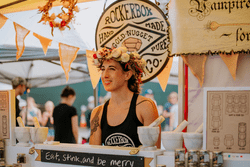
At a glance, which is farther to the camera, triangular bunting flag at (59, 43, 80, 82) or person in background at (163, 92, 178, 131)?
person in background at (163, 92, 178, 131)

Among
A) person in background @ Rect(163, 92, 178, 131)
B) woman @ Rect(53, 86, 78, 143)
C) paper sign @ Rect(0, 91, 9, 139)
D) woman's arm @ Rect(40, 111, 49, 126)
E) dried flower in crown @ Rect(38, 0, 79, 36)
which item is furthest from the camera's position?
woman's arm @ Rect(40, 111, 49, 126)

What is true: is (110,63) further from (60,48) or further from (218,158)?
(60,48)

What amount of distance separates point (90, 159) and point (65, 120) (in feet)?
8.92

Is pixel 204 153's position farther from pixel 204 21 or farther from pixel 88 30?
pixel 88 30

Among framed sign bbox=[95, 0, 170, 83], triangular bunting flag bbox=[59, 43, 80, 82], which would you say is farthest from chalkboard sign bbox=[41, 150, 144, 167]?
triangular bunting flag bbox=[59, 43, 80, 82]

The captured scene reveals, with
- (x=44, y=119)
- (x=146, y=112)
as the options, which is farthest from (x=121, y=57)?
(x=44, y=119)

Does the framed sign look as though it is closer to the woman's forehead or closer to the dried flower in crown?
the dried flower in crown

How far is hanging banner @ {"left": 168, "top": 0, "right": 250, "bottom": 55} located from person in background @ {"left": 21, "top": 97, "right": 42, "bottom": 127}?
17.7ft

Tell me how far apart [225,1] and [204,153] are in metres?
1.35

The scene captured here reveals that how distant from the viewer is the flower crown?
222 cm

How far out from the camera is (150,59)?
311cm

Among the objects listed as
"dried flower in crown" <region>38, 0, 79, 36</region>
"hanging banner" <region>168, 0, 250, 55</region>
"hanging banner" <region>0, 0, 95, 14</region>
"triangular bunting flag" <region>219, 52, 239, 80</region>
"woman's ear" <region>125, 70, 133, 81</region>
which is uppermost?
"hanging banner" <region>0, 0, 95, 14</region>

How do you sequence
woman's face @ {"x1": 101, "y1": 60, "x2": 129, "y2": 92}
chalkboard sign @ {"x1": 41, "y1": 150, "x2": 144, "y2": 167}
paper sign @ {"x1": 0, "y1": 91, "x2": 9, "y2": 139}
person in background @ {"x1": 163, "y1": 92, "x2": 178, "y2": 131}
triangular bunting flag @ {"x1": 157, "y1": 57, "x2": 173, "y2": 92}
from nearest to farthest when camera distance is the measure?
chalkboard sign @ {"x1": 41, "y1": 150, "x2": 144, "y2": 167}, paper sign @ {"x1": 0, "y1": 91, "x2": 9, "y2": 139}, woman's face @ {"x1": 101, "y1": 60, "x2": 129, "y2": 92}, triangular bunting flag @ {"x1": 157, "y1": 57, "x2": 173, "y2": 92}, person in background @ {"x1": 163, "y1": 92, "x2": 178, "y2": 131}

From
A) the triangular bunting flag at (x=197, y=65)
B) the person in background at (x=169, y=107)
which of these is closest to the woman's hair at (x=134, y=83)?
the triangular bunting flag at (x=197, y=65)
